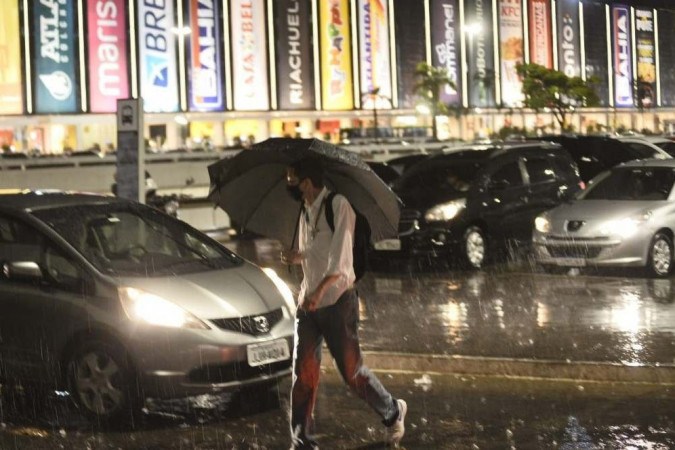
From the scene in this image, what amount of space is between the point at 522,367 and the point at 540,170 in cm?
879

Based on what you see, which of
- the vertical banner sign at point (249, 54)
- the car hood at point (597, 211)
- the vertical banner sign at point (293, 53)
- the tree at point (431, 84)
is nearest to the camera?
the car hood at point (597, 211)

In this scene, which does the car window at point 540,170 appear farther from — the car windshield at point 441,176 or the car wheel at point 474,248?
the car wheel at point 474,248

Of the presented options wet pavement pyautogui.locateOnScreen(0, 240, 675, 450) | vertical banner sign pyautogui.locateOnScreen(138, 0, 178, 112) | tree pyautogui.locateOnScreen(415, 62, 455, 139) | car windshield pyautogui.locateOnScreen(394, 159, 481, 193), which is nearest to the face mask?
wet pavement pyautogui.locateOnScreen(0, 240, 675, 450)

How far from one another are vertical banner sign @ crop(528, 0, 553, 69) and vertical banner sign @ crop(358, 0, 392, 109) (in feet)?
45.6

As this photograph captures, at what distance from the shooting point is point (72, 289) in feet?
25.3

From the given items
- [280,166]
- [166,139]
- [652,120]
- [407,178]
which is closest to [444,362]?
[280,166]

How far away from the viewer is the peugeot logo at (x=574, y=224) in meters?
14.5

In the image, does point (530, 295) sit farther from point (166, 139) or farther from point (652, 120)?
point (652, 120)

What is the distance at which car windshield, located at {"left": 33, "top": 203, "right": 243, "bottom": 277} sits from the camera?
7996mm

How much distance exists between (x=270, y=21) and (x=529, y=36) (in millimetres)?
23026

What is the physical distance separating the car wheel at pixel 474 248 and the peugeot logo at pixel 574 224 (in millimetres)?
1677

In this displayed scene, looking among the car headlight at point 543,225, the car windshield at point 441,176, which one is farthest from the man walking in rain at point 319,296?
the car windshield at point 441,176

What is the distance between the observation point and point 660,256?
14.3 metres

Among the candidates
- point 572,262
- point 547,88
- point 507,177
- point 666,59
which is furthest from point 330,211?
point 666,59
